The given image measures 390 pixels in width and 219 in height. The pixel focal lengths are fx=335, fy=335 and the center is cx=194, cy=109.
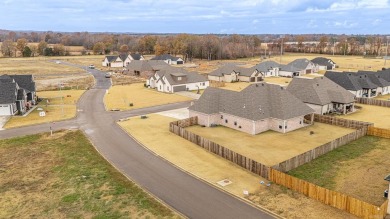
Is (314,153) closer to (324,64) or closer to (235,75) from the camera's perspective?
(235,75)

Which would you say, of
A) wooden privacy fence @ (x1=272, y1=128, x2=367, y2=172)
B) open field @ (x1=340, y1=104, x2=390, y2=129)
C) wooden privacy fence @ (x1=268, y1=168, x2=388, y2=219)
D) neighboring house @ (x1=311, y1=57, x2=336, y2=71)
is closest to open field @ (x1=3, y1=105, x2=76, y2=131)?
wooden privacy fence @ (x1=272, y1=128, x2=367, y2=172)

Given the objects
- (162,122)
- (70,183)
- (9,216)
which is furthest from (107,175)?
(162,122)

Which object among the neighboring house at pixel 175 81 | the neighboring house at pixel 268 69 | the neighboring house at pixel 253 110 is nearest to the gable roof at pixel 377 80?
the neighboring house at pixel 268 69

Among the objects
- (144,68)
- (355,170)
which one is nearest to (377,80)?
(355,170)

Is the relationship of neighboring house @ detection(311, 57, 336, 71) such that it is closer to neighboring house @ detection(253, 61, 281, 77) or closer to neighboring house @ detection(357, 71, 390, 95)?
neighboring house @ detection(253, 61, 281, 77)

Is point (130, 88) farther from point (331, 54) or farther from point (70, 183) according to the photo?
point (331, 54)
